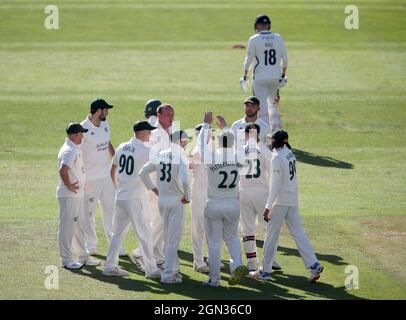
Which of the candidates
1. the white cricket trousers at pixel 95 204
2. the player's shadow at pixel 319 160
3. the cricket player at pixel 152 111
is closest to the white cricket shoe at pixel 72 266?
the white cricket trousers at pixel 95 204

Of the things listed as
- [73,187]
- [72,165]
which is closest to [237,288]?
[73,187]

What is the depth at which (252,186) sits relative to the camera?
48.0 ft

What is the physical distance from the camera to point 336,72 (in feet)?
97.9

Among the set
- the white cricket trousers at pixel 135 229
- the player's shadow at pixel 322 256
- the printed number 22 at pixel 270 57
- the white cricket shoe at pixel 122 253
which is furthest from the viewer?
the printed number 22 at pixel 270 57

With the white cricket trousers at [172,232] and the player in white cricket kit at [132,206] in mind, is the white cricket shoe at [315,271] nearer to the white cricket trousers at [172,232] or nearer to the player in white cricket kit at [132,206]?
the white cricket trousers at [172,232]

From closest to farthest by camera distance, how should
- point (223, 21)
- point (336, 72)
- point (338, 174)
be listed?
point (338, 174), point (336, 72), point (223, 21)

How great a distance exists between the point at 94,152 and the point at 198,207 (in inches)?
78.4

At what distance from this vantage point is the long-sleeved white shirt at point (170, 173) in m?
13.8

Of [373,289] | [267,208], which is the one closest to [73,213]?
[267,208]

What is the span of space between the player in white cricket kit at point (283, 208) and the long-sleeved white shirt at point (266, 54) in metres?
7.69

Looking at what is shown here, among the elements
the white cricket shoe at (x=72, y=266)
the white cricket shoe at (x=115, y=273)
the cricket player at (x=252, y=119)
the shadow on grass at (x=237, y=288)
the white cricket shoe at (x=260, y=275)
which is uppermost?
the cricket player at (x=252, y=119)

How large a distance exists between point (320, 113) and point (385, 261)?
1092 cm

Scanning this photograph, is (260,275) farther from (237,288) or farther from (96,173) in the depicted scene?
(96,173)

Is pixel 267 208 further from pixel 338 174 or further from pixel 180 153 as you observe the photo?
pixel 338 174
